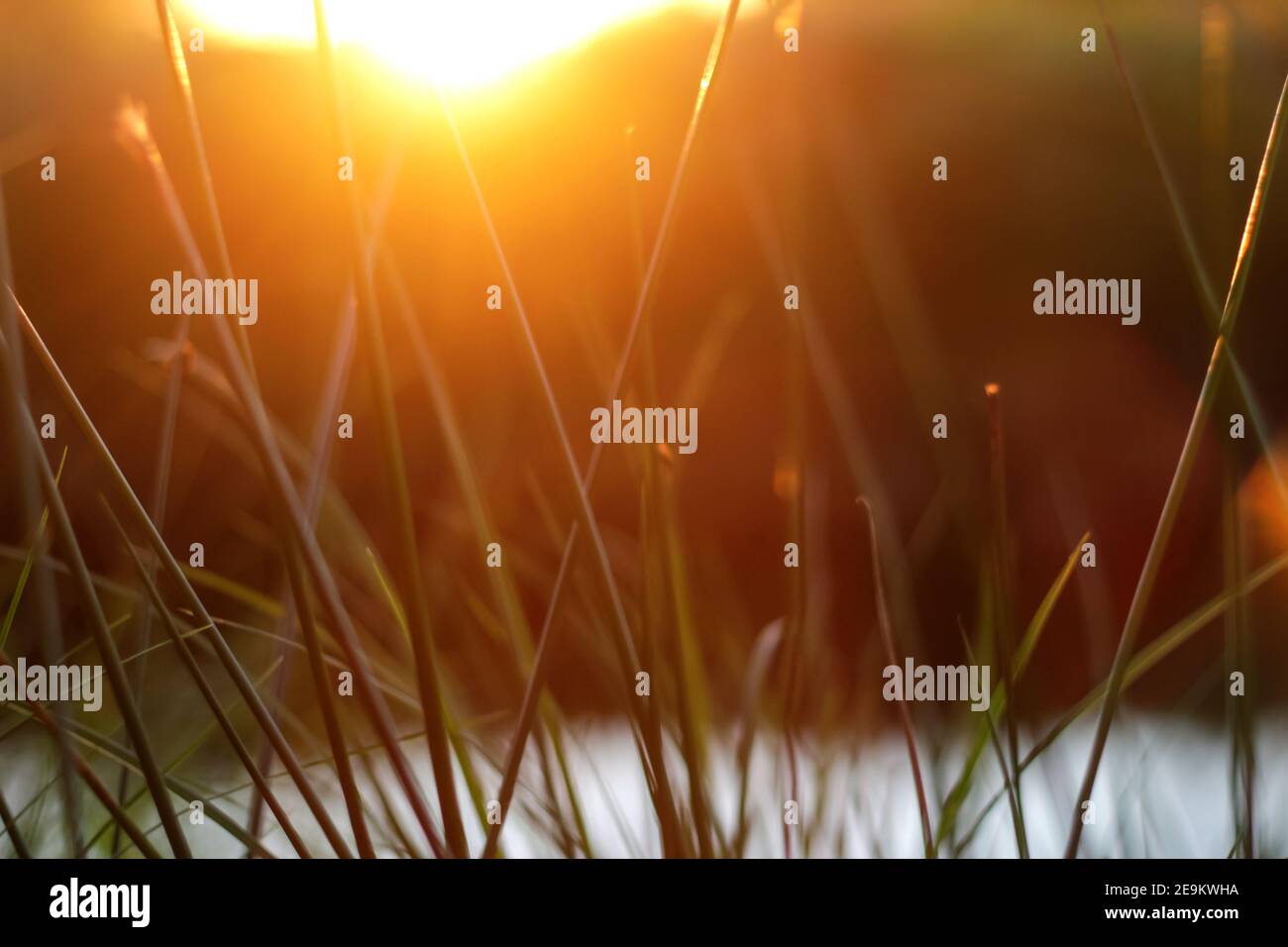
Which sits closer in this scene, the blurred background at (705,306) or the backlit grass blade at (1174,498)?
the backlit grass blade at (1174,498)

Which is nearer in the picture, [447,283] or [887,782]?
[887,782]

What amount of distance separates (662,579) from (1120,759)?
0.28 m

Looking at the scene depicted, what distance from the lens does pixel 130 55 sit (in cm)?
69

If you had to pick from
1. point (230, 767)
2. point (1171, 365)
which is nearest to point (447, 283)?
point (230, 767)

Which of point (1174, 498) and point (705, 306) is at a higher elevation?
point (705, 306)

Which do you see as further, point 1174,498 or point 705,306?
point 705,306

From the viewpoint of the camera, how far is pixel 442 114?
30 cm

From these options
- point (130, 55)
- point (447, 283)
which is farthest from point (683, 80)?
point (130, 55)

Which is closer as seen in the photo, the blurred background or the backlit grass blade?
the backlit grass blade
